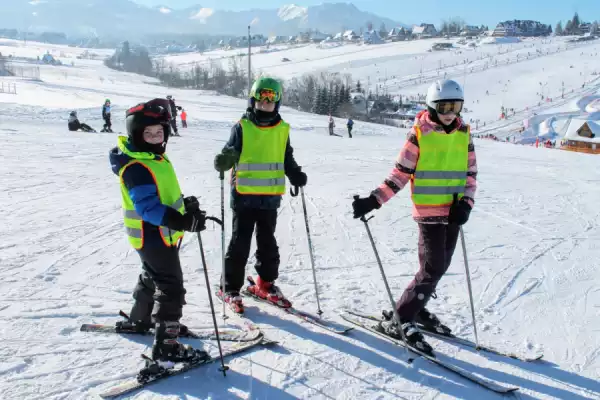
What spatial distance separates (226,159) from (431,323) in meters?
1.90

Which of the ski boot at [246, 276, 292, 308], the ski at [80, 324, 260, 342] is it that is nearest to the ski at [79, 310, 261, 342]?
the ski at [80, 324, 260, 342]

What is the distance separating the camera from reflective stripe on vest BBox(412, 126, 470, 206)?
122 inches

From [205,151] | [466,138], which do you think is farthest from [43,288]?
[205,151]

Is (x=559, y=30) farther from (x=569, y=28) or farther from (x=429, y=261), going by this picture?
(x=429, y=261)

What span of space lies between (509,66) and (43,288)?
96552 millimetres

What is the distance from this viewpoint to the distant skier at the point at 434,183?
3068 mm

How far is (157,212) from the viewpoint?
2.60 meters

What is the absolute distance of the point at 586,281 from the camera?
4.69 m

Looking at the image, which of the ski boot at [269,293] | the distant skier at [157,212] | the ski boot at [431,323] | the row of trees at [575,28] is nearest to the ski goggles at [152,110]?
the distant skier at [157,212]

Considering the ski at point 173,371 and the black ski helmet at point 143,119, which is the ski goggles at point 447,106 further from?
the ski at point 173,371

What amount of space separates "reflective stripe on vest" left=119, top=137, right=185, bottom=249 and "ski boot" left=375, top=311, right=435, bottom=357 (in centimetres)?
161

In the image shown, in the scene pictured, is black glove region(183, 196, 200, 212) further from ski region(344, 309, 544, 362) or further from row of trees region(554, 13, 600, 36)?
row of trees region(554, 13, 600, 36)

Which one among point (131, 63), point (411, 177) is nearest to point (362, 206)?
point (411, 177)

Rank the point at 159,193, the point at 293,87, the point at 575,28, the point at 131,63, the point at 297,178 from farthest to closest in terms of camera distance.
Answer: the point at 575,28
the point at 131,63
the point at 293,87
the point at 297,178
the point at 159,193
